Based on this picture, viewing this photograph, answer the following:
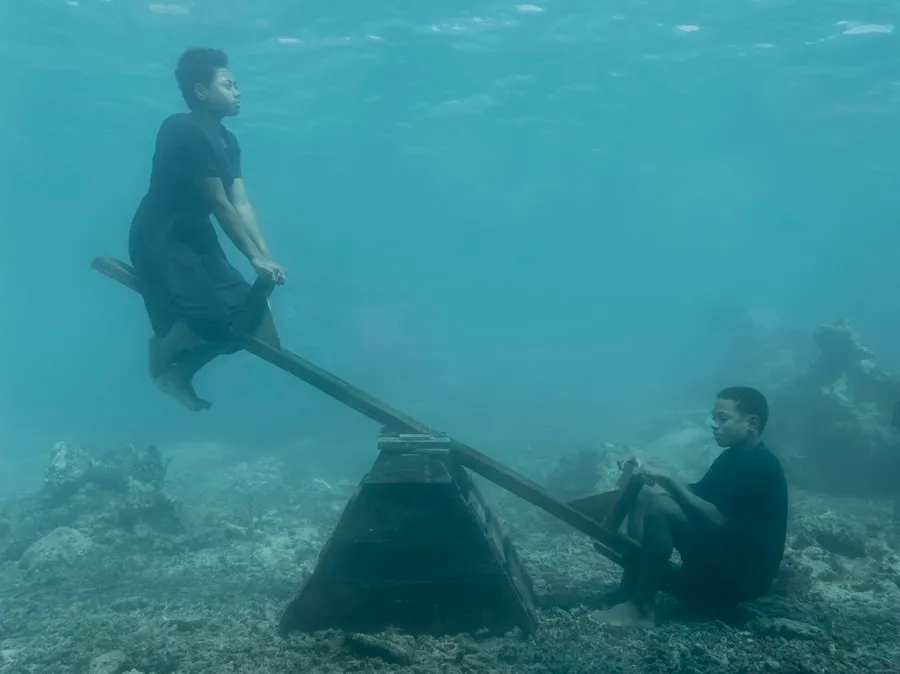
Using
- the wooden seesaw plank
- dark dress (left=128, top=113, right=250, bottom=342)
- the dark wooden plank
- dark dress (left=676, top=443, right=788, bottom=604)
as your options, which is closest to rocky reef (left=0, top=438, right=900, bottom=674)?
dark dress (left=676, top=443, right=788, bottom=604)

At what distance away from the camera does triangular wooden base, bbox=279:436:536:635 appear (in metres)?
4.67

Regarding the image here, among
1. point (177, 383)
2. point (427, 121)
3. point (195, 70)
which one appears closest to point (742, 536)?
point (177, 383)

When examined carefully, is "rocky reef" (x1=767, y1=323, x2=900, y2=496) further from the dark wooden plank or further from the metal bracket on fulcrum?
the dark wooden plank

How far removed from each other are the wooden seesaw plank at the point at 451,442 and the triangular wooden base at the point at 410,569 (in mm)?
439

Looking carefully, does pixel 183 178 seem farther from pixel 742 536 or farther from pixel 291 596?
pixel 742 536

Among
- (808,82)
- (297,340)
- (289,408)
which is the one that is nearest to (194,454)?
(289,408)

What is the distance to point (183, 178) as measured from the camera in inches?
187

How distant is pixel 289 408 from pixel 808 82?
27.5m

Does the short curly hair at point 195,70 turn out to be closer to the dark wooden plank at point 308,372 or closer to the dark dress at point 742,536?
the dark wooden plank at point 308,372

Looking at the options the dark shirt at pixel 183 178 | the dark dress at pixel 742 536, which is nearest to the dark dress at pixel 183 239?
the dark shirt at pixel 183 178

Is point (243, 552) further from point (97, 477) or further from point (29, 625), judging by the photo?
point (97, 477)

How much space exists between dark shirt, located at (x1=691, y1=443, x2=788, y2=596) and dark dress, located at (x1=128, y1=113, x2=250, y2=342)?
3918 millimetres

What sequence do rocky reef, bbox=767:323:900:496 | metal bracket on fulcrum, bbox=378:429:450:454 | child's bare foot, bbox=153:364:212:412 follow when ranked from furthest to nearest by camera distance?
rocky reef, bbox=767:323:900:496, child's bare foot, bbox=153:364:212:412, metal bracket on fulcrum, bbox=378:429:450:454

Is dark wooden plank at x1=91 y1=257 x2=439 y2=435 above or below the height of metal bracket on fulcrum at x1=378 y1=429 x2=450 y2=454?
above
